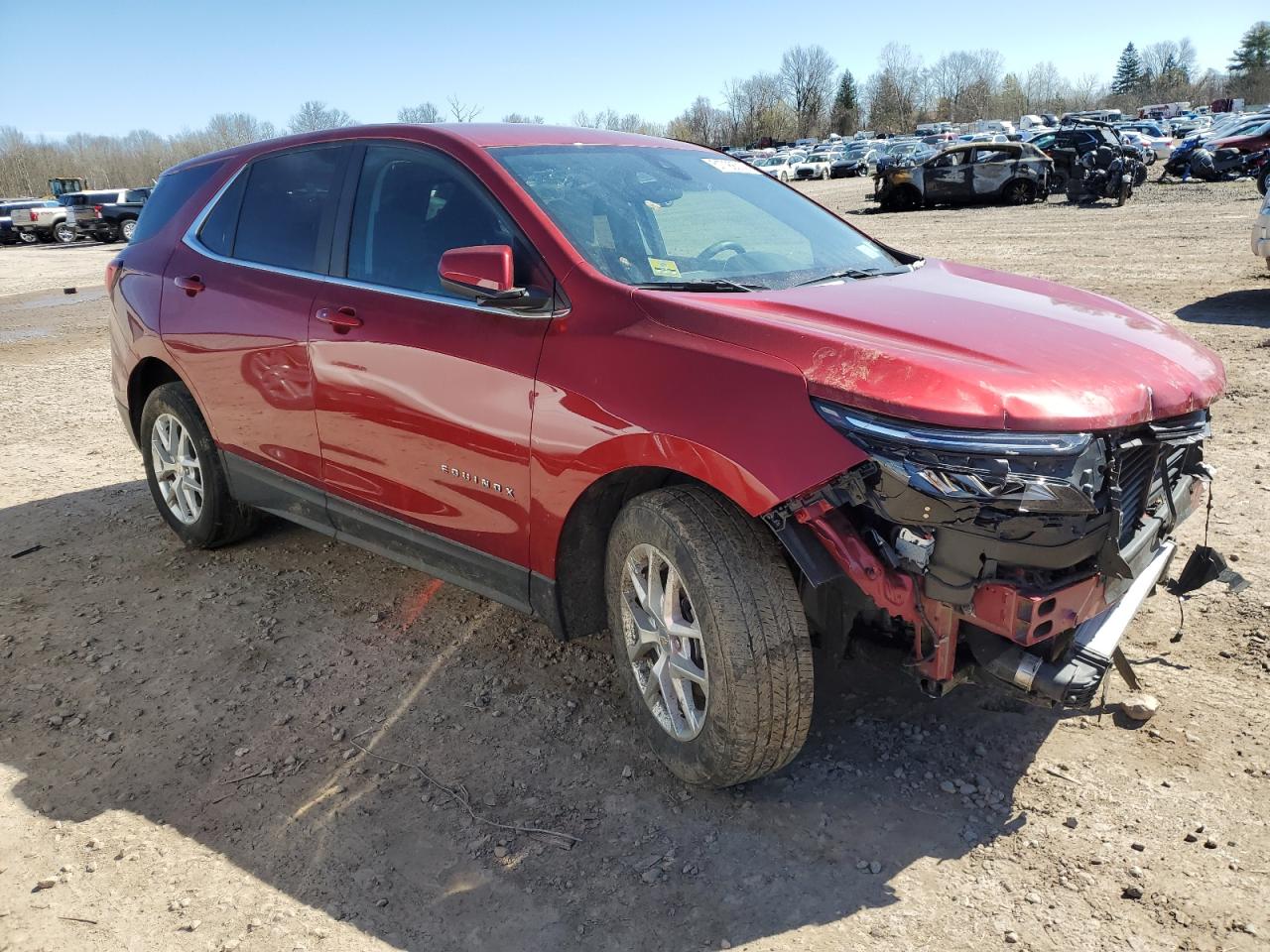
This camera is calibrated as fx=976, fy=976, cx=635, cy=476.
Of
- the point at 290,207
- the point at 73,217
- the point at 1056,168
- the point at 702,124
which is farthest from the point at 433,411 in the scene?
the point at 702,124

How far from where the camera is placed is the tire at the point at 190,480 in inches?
181

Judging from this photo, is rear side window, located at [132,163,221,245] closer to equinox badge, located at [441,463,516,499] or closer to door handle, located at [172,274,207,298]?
door handle, located at [172,274,207,298]

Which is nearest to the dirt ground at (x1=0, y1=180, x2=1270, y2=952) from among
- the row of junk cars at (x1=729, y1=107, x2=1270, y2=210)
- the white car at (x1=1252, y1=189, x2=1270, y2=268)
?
the white car at (x1=1252, y1=189, x2=1270, y2=268)

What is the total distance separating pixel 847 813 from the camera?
2775mm

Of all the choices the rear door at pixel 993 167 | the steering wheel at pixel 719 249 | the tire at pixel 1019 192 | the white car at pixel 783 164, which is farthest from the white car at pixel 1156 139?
the steering wheel at pixel 719 249

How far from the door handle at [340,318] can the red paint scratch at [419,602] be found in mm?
1097

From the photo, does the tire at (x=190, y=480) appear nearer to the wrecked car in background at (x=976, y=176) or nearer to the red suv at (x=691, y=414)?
the red suv at (x=691, y=414)

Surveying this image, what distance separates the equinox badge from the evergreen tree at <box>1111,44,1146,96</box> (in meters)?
149

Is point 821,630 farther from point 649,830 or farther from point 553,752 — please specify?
point 553,752

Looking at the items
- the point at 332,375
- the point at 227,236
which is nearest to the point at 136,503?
the point at 227,236

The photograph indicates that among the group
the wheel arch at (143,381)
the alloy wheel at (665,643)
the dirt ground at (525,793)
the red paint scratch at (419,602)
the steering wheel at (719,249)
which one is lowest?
the dirt ground at (525,793)

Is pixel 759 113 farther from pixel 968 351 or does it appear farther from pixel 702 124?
pixel 968 351

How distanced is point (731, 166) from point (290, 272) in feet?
6.06

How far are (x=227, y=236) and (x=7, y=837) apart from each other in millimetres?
2587
